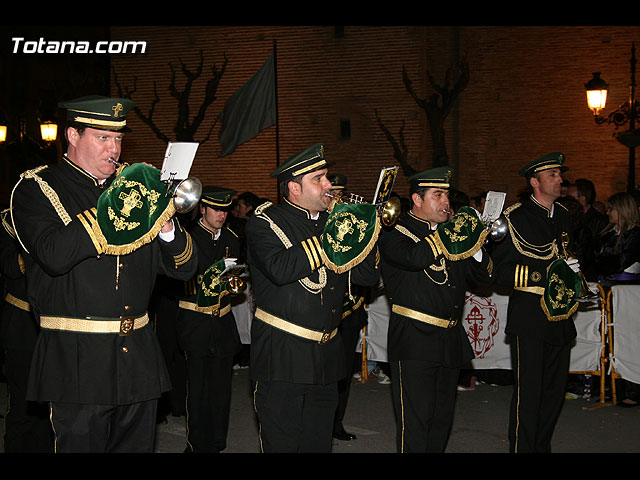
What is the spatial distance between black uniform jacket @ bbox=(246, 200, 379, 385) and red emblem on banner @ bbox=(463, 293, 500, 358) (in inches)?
180

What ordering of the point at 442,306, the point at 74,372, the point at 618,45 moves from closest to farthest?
1. the point at 74,372
2. the point at 442,306
3. the point at 618,45

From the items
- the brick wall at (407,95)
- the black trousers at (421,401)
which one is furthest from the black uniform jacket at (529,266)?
the brick wall at (407,95)

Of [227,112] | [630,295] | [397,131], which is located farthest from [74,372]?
[397,131]

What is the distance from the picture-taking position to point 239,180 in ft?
72.1

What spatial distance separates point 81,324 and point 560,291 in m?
3.57

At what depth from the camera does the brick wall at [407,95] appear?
19.8m

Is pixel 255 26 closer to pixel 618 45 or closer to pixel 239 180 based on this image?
pixel 239 180

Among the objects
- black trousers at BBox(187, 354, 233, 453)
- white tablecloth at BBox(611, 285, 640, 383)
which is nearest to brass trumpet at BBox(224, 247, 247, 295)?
black trousers at BBox(187, 354, 233, 453)

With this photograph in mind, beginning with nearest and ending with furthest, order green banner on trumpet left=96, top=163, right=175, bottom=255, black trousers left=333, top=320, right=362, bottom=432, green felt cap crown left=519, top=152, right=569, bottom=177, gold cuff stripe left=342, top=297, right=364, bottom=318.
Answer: green banner on trumpet left=96, top=163, right=175, bottom=255, green felt cap crown left=519, top=152, right=569, bottom=177, gold cuff stripe left=342, top=297, right=364, bottom=318, black trousers left=333, top=320, right=362, bottom=432

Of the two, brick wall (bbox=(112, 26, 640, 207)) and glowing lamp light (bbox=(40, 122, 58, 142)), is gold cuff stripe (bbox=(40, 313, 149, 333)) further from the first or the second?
brick wall (bbox=(112, 26, 640, 207))

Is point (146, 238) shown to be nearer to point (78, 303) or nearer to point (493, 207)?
point (78, 303)

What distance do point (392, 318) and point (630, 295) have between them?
367 cm

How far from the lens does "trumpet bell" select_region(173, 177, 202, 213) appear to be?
11.9 ft

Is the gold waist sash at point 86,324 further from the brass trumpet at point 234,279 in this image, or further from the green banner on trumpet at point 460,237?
the green banner on trumpet at point 460,237
